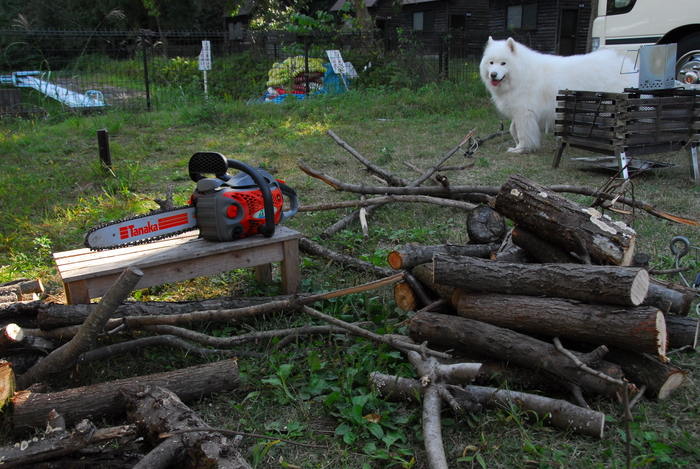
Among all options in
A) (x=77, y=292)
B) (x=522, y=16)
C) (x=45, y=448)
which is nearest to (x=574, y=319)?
(x=45, y=448)

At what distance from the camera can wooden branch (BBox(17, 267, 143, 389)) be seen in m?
2.23

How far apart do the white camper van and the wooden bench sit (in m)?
8.37

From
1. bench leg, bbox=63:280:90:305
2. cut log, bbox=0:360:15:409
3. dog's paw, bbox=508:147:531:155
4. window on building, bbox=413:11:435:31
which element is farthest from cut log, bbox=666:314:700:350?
window on building, bbox=413:11:435:31

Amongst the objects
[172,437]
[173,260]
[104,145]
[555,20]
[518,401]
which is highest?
[555,20]

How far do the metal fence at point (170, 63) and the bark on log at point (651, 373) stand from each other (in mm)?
11688

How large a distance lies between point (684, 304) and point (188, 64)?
14737 millimetres

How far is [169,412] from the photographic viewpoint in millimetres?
2234

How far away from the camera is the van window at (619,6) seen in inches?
406

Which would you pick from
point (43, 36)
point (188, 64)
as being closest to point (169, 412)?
point (43, 36)

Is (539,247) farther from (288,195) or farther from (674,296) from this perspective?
(288,195)

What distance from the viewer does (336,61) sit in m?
14.2

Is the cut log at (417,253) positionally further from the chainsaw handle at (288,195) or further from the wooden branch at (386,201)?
the wooden branch at (386,201)

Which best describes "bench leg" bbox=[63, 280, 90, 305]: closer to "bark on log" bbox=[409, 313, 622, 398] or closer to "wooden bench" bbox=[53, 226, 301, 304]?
"wooden bench" bbox=[53, 226, 301, 304]

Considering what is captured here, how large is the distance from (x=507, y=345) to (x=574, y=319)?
1.11 feet
